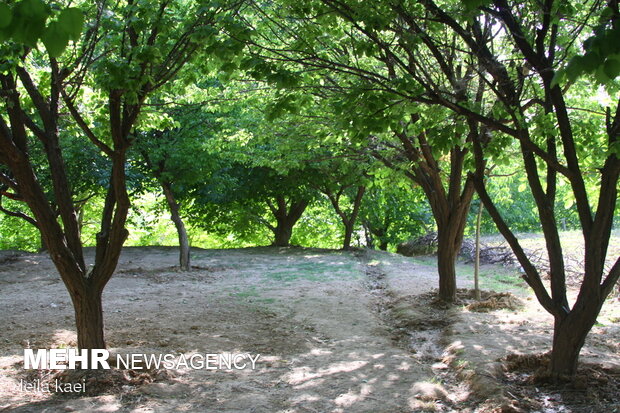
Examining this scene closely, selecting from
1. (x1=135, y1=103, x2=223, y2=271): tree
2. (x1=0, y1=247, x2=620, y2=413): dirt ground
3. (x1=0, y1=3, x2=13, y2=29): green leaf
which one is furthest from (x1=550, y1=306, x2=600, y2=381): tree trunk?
(x1=135, y1=103, x2=223, y2=271): tree

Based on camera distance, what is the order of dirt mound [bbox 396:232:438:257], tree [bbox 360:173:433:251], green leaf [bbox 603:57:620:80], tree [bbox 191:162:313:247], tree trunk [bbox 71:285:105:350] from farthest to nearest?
tree [bbox 360:173:433:251]
dirt mound [bbox 396:232:438:257]
tree [bbox 191:162:313:247]
tree trunk [bbox 71:285:105:350]
green leaf [bbox 603:57:620:80]

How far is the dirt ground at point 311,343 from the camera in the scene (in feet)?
16.4

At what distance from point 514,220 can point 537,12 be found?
26971 millimetres

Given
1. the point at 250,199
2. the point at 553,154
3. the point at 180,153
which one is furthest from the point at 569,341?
the point at 250,199

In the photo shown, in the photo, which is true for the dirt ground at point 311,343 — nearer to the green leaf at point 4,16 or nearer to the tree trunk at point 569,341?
the tree trunk at point 569,341

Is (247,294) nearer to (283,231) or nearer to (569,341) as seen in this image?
(569,341)

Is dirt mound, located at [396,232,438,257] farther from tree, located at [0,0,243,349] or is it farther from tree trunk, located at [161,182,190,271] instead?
tree, located at [0,0,243,349]

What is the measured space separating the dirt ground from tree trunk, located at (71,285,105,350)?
460 mm

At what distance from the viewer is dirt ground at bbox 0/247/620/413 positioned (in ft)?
16.4

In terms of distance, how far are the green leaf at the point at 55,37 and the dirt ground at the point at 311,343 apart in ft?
12.3

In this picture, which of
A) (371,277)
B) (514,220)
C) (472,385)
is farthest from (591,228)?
(514,220)

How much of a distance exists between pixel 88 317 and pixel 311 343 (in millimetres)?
3062

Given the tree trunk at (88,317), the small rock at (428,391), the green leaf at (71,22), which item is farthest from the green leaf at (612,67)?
the tree trunk at (88,317)

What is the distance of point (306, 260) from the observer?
17.0m
